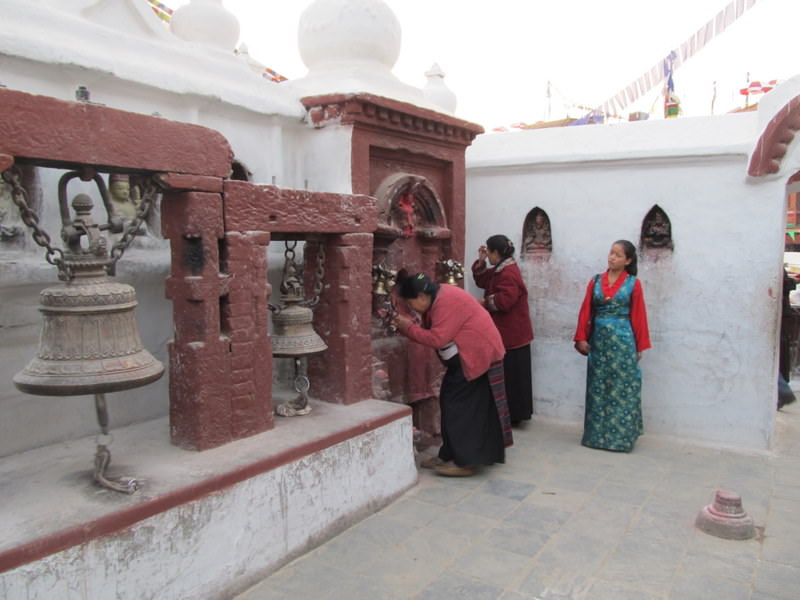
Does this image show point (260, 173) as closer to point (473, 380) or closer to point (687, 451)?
point (473, 380)

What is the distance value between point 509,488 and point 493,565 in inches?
43.5

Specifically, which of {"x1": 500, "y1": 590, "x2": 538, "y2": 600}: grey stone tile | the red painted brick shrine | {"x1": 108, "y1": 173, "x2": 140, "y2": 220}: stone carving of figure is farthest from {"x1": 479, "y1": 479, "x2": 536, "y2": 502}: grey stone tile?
{"x1": 108, "y1": 173, "x2": 140, "y2": 220}: stone carving of figure

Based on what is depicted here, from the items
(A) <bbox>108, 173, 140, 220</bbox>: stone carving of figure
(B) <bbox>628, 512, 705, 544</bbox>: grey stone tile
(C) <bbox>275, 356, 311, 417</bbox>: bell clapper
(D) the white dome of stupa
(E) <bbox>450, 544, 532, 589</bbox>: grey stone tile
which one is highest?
(D) the white dome of stupa

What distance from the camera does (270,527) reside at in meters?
3.28

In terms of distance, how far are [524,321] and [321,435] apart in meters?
2.79

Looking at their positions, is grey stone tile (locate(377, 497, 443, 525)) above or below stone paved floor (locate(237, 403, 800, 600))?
above

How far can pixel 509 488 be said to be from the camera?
4.48m

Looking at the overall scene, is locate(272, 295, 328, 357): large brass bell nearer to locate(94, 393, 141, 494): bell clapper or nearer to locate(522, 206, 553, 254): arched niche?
locate(94, 393, 141, 494): bell clapper

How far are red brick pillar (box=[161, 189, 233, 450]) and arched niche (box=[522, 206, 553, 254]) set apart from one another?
3.66 metres

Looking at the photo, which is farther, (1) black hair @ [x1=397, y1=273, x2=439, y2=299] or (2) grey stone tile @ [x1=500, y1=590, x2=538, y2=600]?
(1) black hair @ [x1=397, y1=273, x2=439, y2=299]

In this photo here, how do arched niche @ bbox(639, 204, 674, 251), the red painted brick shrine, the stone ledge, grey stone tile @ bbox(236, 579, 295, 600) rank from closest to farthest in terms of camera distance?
the stone ledge → the red painted brick shrine → grey stone tile @ bbox(236, 579, 295, 600) → arched niche @ bbox(639, 204, 674, 251)

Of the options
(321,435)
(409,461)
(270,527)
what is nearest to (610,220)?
(409,461)

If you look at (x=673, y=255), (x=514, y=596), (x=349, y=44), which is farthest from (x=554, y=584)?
(x=349, y=44)

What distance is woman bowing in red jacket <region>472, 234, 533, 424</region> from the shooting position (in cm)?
568
